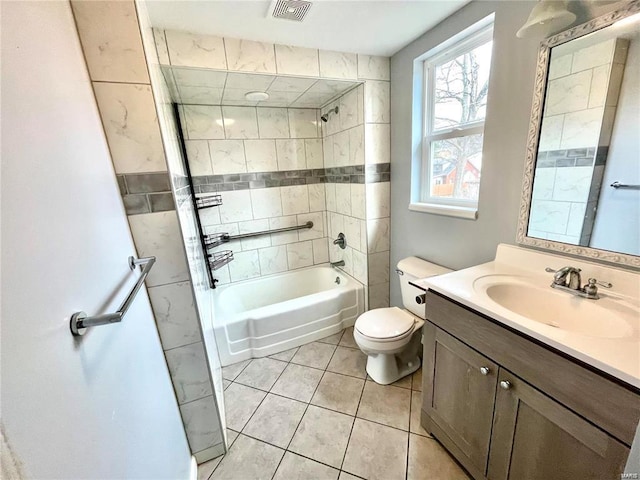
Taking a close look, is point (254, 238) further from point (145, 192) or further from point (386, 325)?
point (145, 192)

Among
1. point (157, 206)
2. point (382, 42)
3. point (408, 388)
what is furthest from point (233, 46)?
point (408, 388)

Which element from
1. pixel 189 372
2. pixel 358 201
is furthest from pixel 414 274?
pixel 189 372

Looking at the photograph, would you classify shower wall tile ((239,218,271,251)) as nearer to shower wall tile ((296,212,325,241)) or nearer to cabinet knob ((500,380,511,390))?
shower wall tile ((296,212,325,241))

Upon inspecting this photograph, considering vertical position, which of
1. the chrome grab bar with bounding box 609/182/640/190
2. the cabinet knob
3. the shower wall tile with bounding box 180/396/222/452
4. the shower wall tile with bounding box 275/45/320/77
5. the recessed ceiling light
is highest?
the shower wall tile with bounding box 275/45/320/77

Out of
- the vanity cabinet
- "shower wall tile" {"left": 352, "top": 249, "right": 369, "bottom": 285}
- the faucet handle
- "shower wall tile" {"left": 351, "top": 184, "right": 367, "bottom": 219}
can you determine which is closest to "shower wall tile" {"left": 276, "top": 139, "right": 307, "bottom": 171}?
"shower wall tile" {"left": 351, "top": 184, "right": 367, "bottom": 219}

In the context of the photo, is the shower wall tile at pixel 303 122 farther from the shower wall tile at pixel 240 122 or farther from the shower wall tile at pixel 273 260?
the shower wall tile at pixel 273 260

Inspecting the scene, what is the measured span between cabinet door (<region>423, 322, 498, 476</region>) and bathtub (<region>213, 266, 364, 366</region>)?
108 cm

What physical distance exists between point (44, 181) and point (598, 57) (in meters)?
1.80

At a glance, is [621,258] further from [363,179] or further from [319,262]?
[319,262]

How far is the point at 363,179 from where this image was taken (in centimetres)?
212

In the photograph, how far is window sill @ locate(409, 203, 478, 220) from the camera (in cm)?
156

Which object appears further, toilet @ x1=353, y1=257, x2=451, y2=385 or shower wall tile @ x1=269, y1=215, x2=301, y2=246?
shower wall tile @ x1=269, y1=215, x2=301, y2=246

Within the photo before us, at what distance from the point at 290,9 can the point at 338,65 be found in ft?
1.94

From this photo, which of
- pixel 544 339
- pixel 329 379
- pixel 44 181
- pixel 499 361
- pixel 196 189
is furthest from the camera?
pixel 196 189
